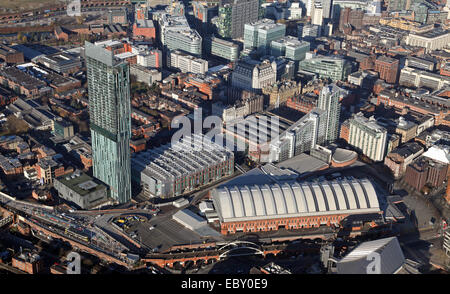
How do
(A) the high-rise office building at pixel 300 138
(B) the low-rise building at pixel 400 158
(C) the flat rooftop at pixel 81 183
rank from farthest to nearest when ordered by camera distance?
(A) the high-rise office building at pixel 300 138
(B) the low-rise building at pixel 400 158
(C) the flat rooftop at pixel 81 183

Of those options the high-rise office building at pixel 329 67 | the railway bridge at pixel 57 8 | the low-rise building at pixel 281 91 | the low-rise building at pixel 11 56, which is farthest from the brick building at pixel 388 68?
the railway bridge at pixel 57 8

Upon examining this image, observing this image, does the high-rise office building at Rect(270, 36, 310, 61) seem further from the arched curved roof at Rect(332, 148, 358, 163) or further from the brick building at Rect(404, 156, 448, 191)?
the brick building at Rect(404, 156, 448, 191)

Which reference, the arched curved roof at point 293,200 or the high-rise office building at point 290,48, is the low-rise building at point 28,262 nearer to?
the arched curved roof at point 293,200

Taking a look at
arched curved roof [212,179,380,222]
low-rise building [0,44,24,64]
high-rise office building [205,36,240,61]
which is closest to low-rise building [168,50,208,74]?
high-rise office building [205,36,240,61]

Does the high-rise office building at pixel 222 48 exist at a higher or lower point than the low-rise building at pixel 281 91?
higher

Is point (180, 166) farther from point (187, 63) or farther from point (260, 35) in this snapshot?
point (260, 35)

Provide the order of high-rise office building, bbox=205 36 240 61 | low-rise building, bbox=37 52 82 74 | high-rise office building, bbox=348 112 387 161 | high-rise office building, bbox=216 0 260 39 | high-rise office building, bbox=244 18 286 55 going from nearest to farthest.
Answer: high-rise office building, bbox=348 112 387 161 < low-rise building, bbox=37 52 82 74 < high-rise office building, bbox=205 36 240 61 < high-rise office building, bbox=244 18 286 55 < high-rise office building, bbox=216 0 260 39

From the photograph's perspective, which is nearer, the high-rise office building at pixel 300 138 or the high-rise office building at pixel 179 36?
the high-rise office building at pixel 300 138

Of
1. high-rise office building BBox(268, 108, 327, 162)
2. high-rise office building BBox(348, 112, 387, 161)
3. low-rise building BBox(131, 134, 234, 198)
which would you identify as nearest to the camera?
low-rise building BBox(131, 134, 234, 198)
